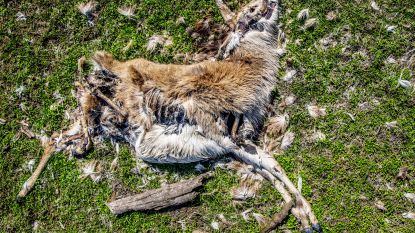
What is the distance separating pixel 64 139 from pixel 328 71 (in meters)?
4.01

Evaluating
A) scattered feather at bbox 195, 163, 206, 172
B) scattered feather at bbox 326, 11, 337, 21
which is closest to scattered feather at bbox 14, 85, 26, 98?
scattered feather at bbox 195, 163, 206, 172

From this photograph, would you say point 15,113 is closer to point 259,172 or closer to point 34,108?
point 34,108

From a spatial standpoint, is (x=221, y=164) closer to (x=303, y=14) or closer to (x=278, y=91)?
(x=278, y=91)

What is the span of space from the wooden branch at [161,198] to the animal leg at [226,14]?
2.19 meters

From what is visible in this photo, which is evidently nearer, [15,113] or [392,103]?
[392,103]

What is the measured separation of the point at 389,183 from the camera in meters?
4.98

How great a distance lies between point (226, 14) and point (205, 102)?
138 cm

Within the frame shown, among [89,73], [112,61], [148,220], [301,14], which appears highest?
[301,14]

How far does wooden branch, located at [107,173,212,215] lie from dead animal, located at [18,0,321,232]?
42 centimetres

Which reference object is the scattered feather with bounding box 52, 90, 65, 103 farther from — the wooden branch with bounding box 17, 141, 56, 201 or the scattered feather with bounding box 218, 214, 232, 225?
the scattered feather with bounding box 218, 214, 232, 225

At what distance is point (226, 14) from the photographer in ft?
16.4

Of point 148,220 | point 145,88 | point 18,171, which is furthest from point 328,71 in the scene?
point 18,171

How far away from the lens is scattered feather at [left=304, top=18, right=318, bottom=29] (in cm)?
495

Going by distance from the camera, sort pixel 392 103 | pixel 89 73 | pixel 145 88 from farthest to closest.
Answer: pixel 89 73 → pixel 392 103 → pixel 145 88
